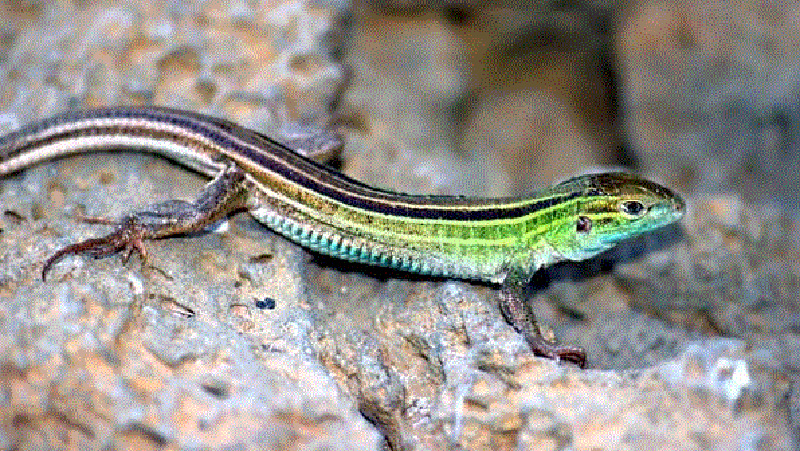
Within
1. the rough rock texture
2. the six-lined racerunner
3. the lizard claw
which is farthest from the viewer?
the six-lined racerunner

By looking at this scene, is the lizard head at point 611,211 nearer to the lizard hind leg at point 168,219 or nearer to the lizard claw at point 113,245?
the lizard hind leg at point 168,219

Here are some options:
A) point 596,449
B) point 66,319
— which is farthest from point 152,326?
point 596,449

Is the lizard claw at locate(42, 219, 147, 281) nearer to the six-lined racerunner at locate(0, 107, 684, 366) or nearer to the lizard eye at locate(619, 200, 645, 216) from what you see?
the six-lined racerunner at locate(0, 107, 684, 366)

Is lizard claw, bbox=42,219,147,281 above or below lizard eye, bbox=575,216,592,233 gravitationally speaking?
below

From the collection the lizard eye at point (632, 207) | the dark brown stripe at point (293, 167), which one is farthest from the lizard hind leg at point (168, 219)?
the lizard eye at point (632, 207)

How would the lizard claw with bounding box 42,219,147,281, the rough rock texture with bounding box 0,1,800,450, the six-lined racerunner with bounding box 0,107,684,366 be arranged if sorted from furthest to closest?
the six-lined racerunner with bounding box 0,107,684,366 < the lizard claw with bounding box 42,219,147,281 < the rough rock texture with bounding box 0,1,800,450

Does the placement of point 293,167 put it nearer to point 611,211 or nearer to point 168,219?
point 168,219

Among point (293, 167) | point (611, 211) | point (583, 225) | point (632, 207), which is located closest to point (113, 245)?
point (293, 167)

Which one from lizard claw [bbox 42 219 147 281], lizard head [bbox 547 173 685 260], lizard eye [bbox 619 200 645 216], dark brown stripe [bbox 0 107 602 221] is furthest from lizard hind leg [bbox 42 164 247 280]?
lizard eye [bbox 619 200 645 216]
